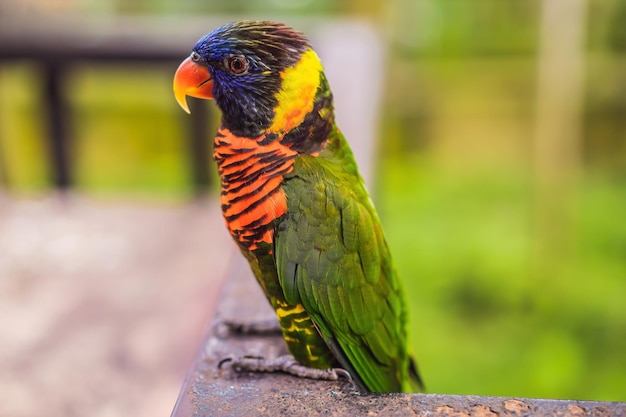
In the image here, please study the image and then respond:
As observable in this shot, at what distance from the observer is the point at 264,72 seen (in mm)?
1113

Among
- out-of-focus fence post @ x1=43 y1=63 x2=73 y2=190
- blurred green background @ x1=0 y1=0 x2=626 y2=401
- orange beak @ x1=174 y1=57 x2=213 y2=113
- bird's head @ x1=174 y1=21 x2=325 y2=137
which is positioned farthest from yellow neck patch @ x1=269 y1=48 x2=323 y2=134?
out-of-focus fence post @ x1=43 y1=63 x2=73 y2=190

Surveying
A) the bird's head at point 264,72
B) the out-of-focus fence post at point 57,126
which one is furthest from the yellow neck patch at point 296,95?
the out-of-focus fence post at point 57,126

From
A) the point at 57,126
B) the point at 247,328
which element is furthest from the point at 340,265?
the point at 57,126

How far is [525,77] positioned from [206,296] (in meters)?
5.46

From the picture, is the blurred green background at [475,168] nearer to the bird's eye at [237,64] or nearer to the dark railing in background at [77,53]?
the dark railing in background at [77,53]

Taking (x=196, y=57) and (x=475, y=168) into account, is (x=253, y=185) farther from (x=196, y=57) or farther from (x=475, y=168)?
(x=475, y=168)

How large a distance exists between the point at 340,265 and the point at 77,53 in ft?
9.49

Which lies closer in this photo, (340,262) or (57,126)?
(340,262)

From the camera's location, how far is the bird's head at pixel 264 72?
3.61 ft

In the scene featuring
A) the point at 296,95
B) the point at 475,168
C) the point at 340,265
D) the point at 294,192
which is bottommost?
the point at 475,168

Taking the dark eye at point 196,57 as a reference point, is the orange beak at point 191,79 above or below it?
below

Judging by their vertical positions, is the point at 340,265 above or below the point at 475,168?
above

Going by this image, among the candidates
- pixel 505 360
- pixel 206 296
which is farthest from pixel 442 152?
pixel 206 296

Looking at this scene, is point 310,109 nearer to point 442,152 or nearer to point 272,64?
point 272,64
